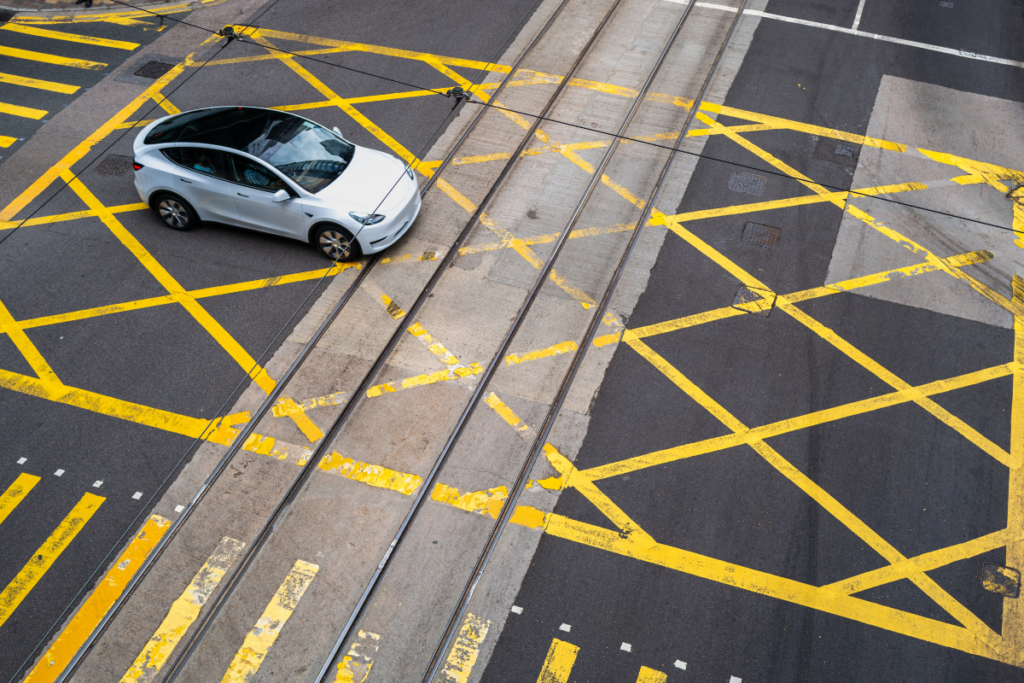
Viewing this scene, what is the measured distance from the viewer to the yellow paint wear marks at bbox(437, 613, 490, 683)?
21.6 ft

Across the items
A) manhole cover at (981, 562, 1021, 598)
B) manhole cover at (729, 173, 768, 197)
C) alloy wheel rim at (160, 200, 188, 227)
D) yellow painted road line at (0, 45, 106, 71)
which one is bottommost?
manhole cover at (981, 562, 1021, 598)

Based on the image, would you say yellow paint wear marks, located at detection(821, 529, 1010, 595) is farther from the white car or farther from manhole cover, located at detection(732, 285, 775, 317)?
the white car

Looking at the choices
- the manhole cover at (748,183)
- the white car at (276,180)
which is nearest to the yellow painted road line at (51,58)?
the white car at (276,180)

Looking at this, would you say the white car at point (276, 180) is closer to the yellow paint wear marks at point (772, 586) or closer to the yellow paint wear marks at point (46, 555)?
the yellow paint wear marks at point (46, 555)

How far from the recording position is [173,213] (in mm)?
10422

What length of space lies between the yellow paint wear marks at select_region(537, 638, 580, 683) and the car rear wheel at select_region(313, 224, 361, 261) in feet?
19.7

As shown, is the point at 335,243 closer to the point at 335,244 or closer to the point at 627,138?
the point at 335,244

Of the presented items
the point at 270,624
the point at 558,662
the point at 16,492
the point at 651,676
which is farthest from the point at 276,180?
the point at 651,676

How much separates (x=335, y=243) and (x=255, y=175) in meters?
1.45

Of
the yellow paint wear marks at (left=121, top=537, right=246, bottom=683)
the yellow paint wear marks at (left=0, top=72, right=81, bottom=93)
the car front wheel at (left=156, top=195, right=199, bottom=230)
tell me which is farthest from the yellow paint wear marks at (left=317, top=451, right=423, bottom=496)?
the yellow paint wear marks at (left=0, top=72, right=81, bottom=93)

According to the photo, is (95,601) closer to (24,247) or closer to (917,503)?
(24,247)

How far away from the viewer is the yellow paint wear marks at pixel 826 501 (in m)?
7.09

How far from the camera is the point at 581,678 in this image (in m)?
6.59

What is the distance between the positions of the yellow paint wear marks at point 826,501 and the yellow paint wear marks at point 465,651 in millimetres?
1884
